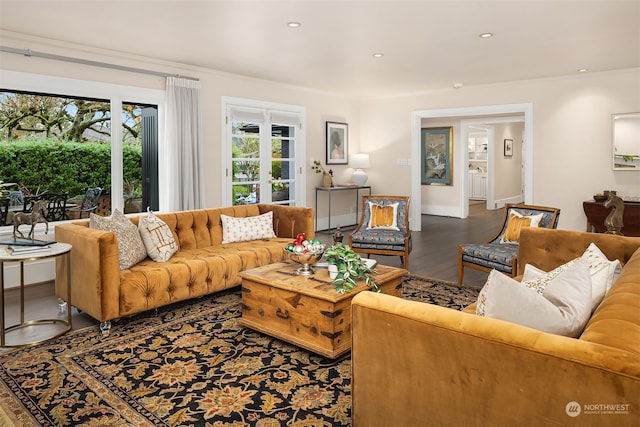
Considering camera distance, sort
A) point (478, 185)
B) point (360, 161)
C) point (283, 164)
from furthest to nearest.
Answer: point (478, 185)
point (360, 161)
point (283, 164)

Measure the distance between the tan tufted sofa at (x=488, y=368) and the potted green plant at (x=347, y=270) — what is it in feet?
3.62

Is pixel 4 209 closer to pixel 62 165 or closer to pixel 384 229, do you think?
pixel 62 165

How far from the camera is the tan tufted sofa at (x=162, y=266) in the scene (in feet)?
10.5

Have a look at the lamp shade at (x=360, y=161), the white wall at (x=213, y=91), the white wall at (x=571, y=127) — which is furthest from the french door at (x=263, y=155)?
the white wall at (x=571, y=127)

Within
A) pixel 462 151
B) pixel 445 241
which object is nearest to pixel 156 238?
pixel 445 241

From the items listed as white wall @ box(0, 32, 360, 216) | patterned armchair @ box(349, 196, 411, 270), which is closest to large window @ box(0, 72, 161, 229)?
white wall @ box(0, 32, 360, 216)

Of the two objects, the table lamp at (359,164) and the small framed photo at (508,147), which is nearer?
the table lamp at (359,164)

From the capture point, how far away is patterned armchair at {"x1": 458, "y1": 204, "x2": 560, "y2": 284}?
4.00 meters

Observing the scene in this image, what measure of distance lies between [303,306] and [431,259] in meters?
3.20

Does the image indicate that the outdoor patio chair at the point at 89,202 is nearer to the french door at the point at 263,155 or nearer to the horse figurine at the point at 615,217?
the french door at the point at 263,155

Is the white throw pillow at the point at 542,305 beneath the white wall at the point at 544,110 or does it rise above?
beneath

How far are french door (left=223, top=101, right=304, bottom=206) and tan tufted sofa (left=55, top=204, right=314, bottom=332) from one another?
1754mm

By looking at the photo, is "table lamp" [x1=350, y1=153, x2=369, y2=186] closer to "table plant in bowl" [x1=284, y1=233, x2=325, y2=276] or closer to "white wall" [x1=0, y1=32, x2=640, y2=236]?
"white wall" [x1=0, y1=32, x2=640, y2=236]

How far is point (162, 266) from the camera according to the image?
11.9 ft
